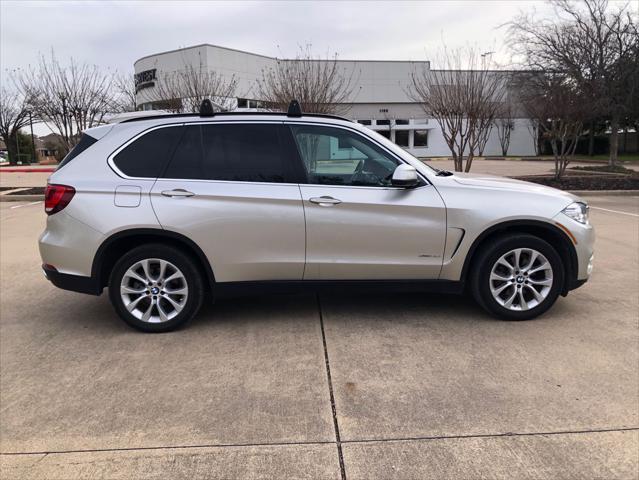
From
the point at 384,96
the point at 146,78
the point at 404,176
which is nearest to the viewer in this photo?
the point at 404,176

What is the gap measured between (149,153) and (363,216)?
1.88m

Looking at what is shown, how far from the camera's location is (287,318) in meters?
4.75

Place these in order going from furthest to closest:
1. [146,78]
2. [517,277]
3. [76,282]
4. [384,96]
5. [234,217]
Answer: [384,96]
[146,78]
[517,277]
[76,282]
[234,217]

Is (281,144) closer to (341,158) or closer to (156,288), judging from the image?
(341,158)

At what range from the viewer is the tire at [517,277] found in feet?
14.4

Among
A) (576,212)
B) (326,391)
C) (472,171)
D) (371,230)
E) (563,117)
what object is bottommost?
(326,391)

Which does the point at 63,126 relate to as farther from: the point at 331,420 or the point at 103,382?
the point at 331,420

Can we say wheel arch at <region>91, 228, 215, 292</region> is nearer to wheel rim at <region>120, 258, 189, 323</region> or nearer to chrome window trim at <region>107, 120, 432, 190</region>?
wheel rim at <region>120, 258, 189, 323</region>

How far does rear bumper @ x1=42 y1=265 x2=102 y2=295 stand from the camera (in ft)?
14.2

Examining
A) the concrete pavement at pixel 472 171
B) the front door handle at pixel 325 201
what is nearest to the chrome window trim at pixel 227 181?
the front door handle at pixel 325 201

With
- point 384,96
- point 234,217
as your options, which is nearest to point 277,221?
point 234,217

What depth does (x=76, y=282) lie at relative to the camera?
434 cm

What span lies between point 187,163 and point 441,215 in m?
2.17

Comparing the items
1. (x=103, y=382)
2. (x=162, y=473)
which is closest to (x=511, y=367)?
(x=162, y=473)
